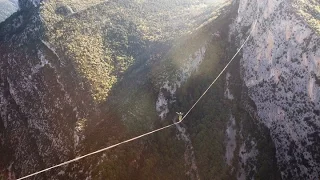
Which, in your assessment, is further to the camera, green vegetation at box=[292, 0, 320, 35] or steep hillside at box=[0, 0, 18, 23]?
steep hillside at box=[0, 0, 18, 23]

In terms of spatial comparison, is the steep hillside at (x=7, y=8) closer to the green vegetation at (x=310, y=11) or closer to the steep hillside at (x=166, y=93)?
the steep hillside at (x=166, y=93)

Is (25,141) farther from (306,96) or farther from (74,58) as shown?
(306,96)

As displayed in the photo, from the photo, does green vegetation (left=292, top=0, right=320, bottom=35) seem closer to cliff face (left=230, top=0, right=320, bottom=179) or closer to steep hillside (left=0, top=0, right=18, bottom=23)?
cliff face (left=230, top=0, right=320, bottom=179)

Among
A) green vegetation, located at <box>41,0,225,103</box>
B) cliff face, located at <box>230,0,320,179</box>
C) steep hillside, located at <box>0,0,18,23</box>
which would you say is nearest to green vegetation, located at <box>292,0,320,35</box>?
cliff face, located at <box>230,0,320,179</box>

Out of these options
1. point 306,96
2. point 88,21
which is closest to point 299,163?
point 306,96

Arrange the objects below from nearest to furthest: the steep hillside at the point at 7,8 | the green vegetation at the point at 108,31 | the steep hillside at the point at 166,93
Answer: the steep hillside at the point at 166,93 → the green vegetation at the point at 108,31 → the steep hillside at the point at 7,8

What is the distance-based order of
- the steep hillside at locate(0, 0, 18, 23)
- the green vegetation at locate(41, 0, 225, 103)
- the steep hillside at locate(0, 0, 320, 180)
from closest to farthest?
the steep hillside at locate(0, 0, 320, 180) < the green vegetation at locate(41, 0, 225, 103) < the steep hillside at locate(0, 0, 18, 23)

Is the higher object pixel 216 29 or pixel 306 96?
pixel 216 29

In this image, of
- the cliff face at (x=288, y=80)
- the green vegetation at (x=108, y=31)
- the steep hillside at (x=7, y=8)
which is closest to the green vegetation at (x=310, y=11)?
the cliff face at (x=288, y=80)

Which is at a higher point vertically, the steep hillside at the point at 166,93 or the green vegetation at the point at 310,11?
the green vegetation at the point at 310,11
